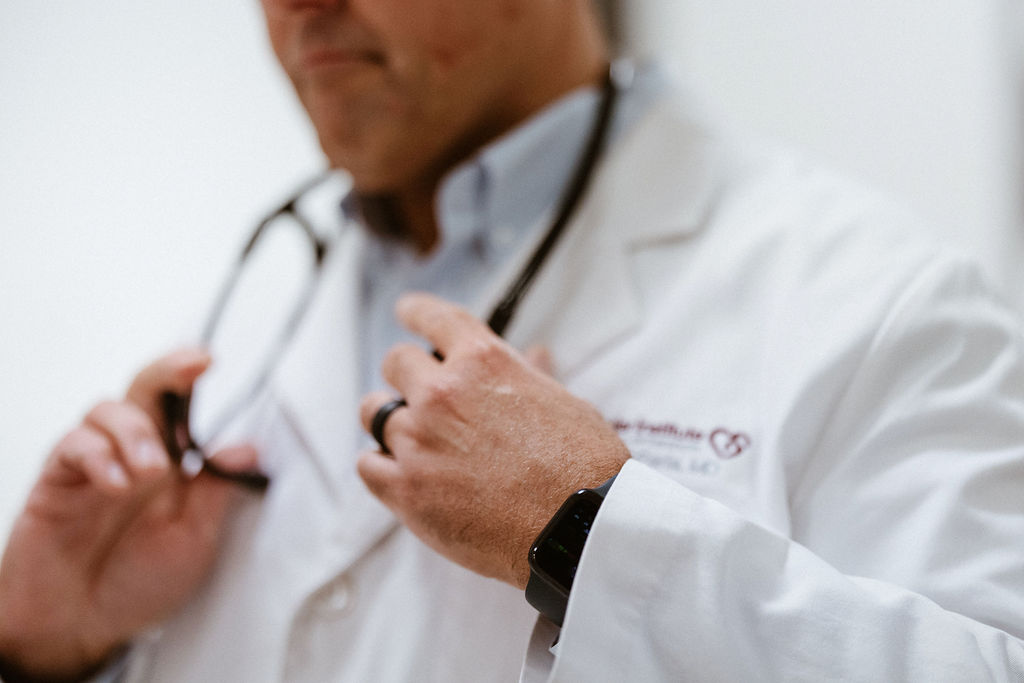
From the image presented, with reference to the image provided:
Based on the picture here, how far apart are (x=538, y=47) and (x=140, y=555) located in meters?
0.57

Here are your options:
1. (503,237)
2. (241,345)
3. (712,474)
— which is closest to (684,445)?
(712,474)

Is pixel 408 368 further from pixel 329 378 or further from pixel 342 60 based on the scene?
pixel 342 60

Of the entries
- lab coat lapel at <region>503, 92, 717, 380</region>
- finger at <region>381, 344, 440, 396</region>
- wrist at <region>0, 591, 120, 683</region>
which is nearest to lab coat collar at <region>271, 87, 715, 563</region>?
lab coat lapel at <region>503, 92, 717, 380</region>

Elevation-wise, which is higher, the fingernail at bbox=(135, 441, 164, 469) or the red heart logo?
the fingernail at bbox=(135, 441, 164, 469)

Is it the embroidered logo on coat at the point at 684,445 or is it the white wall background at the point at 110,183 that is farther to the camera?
the white wall background at the point at 110,183

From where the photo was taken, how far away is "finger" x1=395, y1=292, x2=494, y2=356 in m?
0.59

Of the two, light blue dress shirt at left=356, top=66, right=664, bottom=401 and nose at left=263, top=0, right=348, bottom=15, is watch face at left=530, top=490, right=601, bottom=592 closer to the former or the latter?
light blue dress shirt at left=356, top=66, right=664, bottom=401

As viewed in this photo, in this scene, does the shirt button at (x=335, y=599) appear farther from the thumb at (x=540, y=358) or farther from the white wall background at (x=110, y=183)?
the white wall background at (x=110, y=183)

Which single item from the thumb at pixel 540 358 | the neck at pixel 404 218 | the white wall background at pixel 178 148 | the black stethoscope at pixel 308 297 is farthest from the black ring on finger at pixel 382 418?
the white wall background at pixel 178 148

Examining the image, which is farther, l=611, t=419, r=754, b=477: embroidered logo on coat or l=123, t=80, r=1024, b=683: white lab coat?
l=611, t=419, r=754, b=477: embroidered logo on coat

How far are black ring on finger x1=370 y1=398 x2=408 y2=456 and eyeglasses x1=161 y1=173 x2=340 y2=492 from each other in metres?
0.20

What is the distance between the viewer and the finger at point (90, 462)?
0.62m

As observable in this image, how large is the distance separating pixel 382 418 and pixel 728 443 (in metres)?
0.24

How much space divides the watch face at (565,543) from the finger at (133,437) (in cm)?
32
